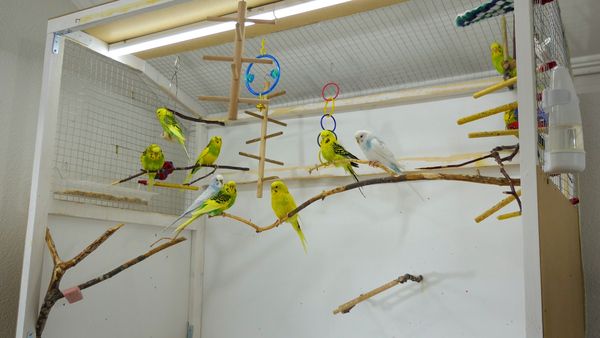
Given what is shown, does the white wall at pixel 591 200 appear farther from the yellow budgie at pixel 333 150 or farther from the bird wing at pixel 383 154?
the yellow budgie at pixel 333 150

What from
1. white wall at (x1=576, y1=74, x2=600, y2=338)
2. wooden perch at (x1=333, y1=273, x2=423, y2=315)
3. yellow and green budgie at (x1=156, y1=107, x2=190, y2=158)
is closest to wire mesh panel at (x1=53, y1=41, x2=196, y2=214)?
yellow and green budgie at (x1=156, y1=107, x2=190, y2=158)

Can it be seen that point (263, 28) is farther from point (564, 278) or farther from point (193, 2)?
point (564, 278)

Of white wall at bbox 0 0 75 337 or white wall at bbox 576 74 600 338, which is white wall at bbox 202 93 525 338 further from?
white wall at bbox 0 0 75 337

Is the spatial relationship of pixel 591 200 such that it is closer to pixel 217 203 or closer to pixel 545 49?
pixel 545 49

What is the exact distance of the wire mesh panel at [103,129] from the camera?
67.4 inches

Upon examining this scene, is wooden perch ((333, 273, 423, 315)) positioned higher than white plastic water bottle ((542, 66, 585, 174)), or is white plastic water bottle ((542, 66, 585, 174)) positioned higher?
white plastic water bottle ((542, 66, 585, 174))

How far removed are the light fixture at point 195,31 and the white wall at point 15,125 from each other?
0.30 m

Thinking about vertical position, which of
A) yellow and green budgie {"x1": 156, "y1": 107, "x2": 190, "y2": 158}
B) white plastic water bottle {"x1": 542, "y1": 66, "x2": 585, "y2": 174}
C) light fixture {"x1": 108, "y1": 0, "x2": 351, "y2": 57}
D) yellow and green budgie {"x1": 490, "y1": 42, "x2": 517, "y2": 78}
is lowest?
white plastic water bottle {"x1": 542, "y1": 66, "x2": 585, "y2": 174}

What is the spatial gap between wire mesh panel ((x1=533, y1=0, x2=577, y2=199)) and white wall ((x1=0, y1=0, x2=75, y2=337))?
5.28ft

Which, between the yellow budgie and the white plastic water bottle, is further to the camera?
the yellow budgie

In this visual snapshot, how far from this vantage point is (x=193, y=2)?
1490 mm

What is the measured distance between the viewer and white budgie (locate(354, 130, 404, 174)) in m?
1.60

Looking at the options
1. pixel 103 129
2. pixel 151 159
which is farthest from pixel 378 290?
pixel 103 129

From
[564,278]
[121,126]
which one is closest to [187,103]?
[121,126]
